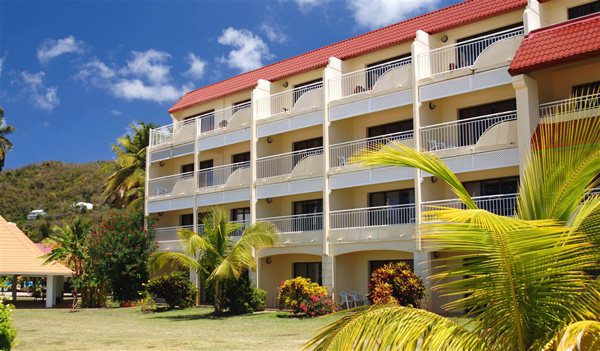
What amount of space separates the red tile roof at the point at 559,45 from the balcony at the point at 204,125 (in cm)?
1520

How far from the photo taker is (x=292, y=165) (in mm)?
31219

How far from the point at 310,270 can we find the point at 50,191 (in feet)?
201

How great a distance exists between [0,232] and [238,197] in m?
14.7

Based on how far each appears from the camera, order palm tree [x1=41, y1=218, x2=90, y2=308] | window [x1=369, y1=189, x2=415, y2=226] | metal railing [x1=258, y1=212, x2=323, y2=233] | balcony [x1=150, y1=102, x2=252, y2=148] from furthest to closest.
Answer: palm tree [x1=41, y1=218, x2=90, y2=308], balcony [x1=150, y1=102, x2=252, y2=148], metal railing [x1=258, y1=212, x2=323, y2=233], window [x1=369, y1=189, x2=415, y2=226]

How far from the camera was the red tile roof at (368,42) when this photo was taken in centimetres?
2559

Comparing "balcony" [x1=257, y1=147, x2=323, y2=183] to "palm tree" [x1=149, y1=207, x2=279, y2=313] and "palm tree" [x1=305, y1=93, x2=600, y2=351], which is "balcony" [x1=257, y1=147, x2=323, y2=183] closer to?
"palm tree" [x1=149, y1=207, x2=279, y2=313]

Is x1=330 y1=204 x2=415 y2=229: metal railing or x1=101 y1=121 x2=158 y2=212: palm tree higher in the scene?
x1=101 y1=121 x2=158 y2=212: palm tree

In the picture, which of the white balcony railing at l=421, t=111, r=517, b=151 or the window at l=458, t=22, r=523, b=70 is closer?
the white balcony railing at l=421, t=111, r=517, b=151

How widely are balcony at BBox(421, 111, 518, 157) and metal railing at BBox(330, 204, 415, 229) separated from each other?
9.02 feet

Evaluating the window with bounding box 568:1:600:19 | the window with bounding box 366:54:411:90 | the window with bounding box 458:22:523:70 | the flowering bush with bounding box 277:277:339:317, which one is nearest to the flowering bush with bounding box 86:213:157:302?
the flowering bush with bounding box 277:277:339:317

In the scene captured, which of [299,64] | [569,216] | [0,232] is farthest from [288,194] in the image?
[569,216]

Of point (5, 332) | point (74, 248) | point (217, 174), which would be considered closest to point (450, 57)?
point (217, 174)

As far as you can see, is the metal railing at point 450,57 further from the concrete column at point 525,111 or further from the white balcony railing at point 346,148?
the concrete column at point 525,111

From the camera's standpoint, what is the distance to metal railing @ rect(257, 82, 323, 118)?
3197cm
